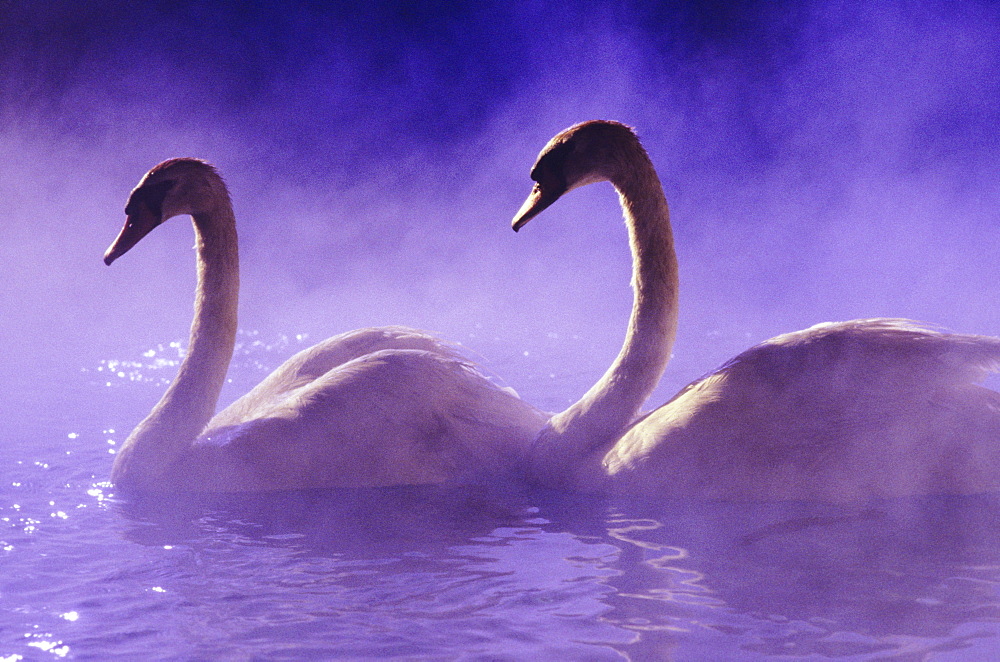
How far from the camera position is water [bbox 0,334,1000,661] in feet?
9.68

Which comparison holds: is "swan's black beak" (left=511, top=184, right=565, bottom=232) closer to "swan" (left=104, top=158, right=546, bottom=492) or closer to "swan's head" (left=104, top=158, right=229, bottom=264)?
"swan" (left=104, top=158, right=546, bottom=492)

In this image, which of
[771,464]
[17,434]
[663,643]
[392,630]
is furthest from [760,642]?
[17,434]

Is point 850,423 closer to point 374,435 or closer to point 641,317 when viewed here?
point 641,317

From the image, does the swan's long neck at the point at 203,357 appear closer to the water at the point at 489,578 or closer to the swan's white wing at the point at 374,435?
the swan's white wing at the point at 374,435

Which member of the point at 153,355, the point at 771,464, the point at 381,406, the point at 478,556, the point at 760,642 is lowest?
the point at 760,642

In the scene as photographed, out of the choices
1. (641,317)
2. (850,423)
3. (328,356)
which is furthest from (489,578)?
(328,356)

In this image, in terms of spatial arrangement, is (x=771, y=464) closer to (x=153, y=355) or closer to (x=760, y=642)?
(x=760, y=642)

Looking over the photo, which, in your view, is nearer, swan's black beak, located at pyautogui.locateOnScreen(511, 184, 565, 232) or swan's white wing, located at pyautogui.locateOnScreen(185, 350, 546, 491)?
swan's black beak, located at pyautogui.locateOnScreen(511, 184, 565, 232)

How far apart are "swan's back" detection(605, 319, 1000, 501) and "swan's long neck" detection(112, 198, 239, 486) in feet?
8.03

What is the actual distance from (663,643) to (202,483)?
2863mm

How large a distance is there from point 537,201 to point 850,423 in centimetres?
175

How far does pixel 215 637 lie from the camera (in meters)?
3.08

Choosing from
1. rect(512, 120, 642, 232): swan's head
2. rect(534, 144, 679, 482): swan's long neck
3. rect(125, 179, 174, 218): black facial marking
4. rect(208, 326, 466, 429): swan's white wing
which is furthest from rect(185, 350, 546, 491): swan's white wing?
rect(125, 179, 174, 218): black facial marking

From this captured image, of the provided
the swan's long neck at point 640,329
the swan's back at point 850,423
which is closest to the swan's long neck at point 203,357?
the swan's long neck at point 640,329
